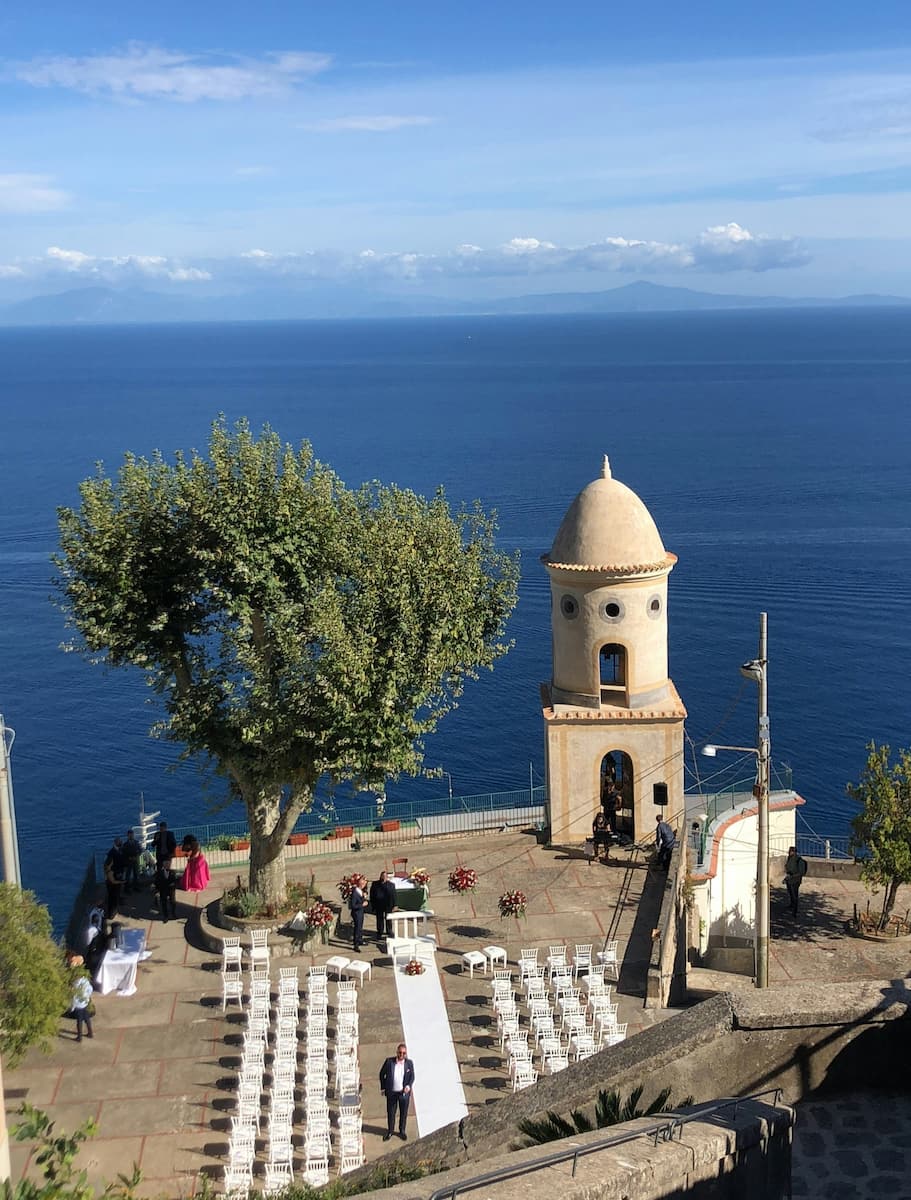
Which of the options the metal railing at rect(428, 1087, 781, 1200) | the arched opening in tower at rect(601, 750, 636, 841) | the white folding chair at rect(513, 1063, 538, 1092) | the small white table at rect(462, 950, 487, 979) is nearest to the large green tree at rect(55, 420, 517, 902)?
the small white table at rect(462, 950, 487, 979)

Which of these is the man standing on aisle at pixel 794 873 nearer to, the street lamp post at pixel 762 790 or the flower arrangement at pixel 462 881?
the street lamp post at pixel 762 790

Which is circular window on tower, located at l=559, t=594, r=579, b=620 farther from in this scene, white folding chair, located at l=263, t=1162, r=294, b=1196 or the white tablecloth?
white folding chair, located at l=263, t=1162, r=294, b=1196

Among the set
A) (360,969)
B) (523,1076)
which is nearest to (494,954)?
(360,969)

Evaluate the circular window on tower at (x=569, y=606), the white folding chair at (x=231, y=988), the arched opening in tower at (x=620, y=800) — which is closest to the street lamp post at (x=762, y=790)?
the arched opening in tower at (x=620, y=800)

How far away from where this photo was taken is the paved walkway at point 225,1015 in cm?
1625

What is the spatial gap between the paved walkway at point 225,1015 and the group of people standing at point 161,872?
12.3 inches

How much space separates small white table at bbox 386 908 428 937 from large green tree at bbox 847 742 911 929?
1059cm

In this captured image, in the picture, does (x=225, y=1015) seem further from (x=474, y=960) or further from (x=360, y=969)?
(x=474, y=960)

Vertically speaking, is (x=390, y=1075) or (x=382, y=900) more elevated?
(x=390, y=1075)

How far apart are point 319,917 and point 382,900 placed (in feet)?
3.68

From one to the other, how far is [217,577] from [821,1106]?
1407 centimetres

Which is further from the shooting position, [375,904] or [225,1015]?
[375,904]

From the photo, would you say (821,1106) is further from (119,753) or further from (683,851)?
(119,753)

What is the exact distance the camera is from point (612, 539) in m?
25.3
